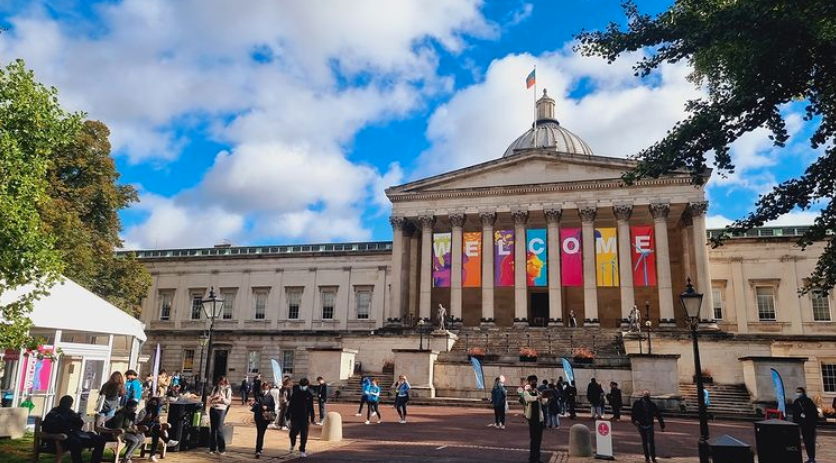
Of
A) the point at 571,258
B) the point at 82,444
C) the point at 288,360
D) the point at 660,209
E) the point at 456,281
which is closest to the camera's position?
the point at 82,444

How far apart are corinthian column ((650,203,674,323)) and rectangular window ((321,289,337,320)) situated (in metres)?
25.3

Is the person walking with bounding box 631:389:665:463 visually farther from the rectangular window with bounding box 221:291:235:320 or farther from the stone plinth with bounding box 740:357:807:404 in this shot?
the rectangular window with bounding box 221:291:235:320

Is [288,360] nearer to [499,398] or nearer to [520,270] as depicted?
[520,270]

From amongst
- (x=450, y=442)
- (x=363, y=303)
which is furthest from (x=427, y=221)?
(x=450, y=442)

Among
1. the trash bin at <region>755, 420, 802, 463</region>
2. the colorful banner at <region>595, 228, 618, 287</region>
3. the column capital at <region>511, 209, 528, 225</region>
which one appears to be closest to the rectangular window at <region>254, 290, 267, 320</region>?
the column capital at <region>511, 209, 528, 225</region>

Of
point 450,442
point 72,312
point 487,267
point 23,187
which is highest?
point 487,267

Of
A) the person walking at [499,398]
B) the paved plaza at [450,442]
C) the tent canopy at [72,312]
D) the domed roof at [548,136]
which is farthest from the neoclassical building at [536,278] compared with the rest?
the tent canopy at [72,312]

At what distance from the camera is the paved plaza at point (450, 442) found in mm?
12664

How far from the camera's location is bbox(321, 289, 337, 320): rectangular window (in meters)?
49.3

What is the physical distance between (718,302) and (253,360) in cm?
3529

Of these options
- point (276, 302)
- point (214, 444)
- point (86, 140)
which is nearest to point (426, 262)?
point (276, 302)

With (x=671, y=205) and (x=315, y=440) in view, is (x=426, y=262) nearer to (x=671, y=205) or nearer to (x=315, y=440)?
(x=671, y=205)

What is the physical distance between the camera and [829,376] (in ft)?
123

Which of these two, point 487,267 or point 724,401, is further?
point 487,267
